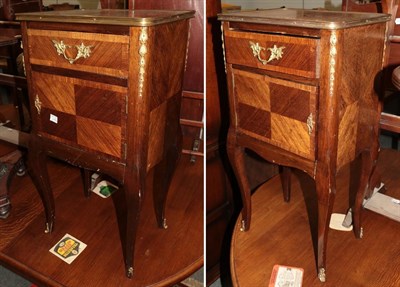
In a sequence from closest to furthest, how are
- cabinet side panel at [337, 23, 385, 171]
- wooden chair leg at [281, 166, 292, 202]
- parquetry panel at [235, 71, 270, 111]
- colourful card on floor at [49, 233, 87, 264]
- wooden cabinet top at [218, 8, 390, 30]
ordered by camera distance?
wooden cabinet top at [218, 8, 390, 30], cabinet side panel at [337, 23, 385, 171], parquetry panel at [235, 71, 270, 111], colourful card on floor at [49, 233, 87, 264], wooden chair leg at [281, 166, 292, 202]

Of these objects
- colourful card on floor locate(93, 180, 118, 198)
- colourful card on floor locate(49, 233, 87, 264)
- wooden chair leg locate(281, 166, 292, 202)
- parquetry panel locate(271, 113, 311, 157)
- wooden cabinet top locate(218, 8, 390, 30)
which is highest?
wooden cabinet top locate(218, 8, 390, 30)

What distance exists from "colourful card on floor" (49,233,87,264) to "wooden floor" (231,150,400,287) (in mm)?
569

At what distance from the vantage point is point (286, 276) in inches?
53.7

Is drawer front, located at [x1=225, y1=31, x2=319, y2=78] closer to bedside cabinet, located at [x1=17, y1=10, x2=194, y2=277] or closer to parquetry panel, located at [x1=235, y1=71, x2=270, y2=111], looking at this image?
parquetry panel, located at [x1=235, y1=71, x2=270, y2=111]

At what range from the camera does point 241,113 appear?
4.53 feet

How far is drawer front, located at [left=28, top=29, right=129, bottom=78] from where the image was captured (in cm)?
106

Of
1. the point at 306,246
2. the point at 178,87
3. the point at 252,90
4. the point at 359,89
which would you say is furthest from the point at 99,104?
the point at 306,246

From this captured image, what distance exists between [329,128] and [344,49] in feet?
0.69

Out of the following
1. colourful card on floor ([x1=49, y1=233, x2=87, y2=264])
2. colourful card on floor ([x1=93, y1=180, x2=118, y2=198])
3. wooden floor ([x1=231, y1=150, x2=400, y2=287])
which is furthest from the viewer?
colourful card on floor ([x1=93, y1=180, x2=118, y2=198])

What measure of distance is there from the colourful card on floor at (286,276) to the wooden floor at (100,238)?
0.89ft

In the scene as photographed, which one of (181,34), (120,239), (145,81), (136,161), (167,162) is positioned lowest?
(120,239)

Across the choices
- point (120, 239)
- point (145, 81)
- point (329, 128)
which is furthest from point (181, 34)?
point (120, 239)

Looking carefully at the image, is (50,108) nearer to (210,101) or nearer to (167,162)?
(167,162)

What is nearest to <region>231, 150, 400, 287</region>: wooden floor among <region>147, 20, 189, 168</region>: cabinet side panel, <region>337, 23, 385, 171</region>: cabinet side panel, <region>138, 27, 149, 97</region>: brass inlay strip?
<region>337, 23, 385, 171</region>: cabinet side panel
